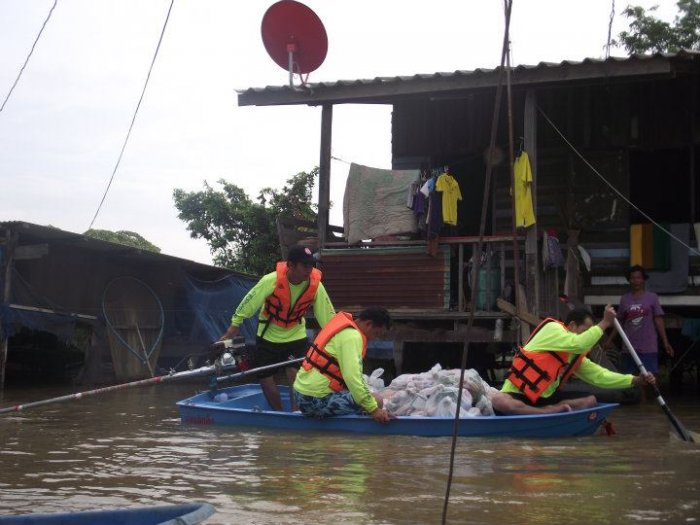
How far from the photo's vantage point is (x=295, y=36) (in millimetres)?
11500

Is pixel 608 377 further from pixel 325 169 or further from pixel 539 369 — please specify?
pixel 325 169

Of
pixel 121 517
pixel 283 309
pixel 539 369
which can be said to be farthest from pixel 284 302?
pixel 121 517

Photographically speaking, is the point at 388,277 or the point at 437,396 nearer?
the point at 437,396

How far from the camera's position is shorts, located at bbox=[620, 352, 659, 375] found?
1044 centimetres

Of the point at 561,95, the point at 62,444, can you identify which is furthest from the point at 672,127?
the point at 62,444

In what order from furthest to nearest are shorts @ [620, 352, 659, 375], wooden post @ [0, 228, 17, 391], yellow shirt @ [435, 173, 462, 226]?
wooden post @ [0, 228, 17, 391] < yellow shirt @ [435, 173, 462, 226] < shorts @ [620, 352, 659, 375]

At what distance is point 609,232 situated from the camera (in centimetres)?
1251

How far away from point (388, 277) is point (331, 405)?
4.15 m

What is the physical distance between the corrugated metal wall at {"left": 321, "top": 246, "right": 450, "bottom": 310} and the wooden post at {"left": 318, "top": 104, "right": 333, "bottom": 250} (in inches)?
18.9

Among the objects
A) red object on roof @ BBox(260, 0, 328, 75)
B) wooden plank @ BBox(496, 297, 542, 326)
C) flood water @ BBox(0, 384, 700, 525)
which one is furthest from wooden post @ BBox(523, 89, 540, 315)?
red object on roof @ BBox(260, 0, 328, 75)

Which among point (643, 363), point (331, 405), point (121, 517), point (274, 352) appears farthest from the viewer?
point (643, 363)

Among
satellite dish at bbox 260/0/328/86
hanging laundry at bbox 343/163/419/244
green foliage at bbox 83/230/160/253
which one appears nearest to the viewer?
satellite dish at bbox 260/0/328/86

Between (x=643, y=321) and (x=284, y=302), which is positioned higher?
(x=284, y=302)

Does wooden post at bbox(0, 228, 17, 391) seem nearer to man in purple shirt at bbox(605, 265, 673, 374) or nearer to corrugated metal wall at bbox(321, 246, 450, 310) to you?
corrugated metal wall at bbox(321, 246, 450, 310)
